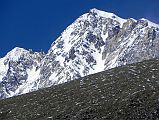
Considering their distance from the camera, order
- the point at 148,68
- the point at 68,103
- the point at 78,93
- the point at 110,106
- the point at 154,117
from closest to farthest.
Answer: the point at 154,117
the point at 110,106
the point at 68,103
the point at 78,93
the point at 148,68

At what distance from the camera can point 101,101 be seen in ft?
113

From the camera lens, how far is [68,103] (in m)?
36.0

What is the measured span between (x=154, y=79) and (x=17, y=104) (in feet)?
35.8

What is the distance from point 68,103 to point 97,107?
3326 millimetres

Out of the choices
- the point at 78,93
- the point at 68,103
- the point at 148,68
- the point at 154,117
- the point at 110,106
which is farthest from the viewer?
the point at 148,68

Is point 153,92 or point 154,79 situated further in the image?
point 154,79

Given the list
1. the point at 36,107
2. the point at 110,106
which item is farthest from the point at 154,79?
the point at 36,107

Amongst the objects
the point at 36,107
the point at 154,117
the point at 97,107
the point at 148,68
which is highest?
the point at 148,68

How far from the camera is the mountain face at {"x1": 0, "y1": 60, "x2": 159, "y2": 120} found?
32.1m

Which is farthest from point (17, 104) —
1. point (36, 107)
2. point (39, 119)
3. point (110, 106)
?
point (110, 106)

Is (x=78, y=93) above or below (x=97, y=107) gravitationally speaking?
above

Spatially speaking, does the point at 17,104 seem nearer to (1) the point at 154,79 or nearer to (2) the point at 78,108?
(2) the point at 78,108

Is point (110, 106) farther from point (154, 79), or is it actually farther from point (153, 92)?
point (154, 79)

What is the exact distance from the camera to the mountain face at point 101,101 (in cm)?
3209
